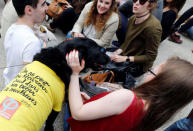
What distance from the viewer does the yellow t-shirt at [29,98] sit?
0.85m

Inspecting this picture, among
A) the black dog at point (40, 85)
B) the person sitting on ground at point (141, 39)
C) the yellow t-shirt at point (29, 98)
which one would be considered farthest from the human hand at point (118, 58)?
the yellow t-shirt at point (29, 98)

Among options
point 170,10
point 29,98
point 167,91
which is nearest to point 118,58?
point 167,91

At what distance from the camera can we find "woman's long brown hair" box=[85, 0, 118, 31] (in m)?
2.07

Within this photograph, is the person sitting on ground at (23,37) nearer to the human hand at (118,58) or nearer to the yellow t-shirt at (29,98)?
the yellow t-shirt at (29,98)

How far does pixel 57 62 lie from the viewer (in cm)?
114

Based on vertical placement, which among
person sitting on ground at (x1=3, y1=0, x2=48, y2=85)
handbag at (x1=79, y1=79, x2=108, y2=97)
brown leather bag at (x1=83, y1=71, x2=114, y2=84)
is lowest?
brown leather bag at (x1=83, y1=71, x2=114, y2=84)

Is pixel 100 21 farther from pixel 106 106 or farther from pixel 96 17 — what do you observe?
pixel 106 106

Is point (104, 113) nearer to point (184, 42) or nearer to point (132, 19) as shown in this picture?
point (132, 19)

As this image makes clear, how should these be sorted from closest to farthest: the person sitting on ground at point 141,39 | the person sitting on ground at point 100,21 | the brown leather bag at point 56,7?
the person sitting on ground at point 141,39 → the person sitting on ground at point 100,21 → the brown leather bag at point 56,7

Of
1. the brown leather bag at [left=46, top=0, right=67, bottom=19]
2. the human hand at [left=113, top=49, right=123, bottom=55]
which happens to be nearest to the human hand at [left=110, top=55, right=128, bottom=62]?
the human hand at [left=113, top=49, right=123, bottom=55]

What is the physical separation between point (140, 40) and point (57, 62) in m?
1.15

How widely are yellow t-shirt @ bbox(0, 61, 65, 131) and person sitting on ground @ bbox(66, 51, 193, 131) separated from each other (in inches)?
8.7

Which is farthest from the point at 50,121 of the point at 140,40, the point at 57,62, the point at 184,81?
the point at 140,40

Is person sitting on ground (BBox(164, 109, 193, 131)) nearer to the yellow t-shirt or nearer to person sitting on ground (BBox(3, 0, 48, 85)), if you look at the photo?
the yellow t-shirt
